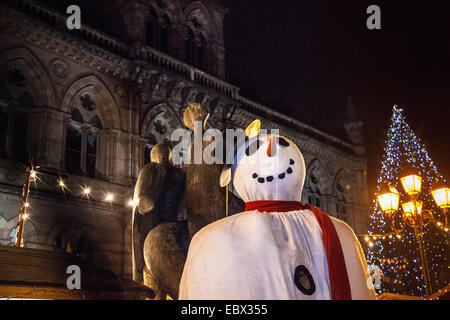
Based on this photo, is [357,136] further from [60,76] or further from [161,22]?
[60,76]

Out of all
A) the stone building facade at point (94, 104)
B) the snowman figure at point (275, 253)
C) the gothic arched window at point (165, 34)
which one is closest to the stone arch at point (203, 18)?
the stone building facade at point (94, 104)

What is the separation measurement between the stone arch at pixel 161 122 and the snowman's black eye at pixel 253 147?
12346mm

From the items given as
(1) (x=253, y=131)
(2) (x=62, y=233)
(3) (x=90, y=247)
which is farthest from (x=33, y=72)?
(1) (x=253, y=131)

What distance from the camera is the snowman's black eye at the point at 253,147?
9.32 ft

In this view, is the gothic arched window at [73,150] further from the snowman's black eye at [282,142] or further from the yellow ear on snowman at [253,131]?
the snowman's black eye at [282,142]

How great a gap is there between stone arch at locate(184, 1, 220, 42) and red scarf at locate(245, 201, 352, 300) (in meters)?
16.4

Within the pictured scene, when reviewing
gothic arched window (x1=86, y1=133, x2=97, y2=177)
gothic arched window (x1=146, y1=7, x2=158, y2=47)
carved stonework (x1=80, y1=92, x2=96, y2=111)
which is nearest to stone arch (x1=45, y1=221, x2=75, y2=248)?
gothic arched window (x1=86, y1=133, x2=97, y2=177)

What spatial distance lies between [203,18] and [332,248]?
685 inches

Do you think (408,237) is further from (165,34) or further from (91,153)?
(165,34)

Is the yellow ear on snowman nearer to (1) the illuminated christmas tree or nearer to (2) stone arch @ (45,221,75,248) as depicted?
(2) stone arch @ (45,221,75,248)

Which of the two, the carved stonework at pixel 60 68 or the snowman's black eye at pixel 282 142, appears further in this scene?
the carved stonework at pixel 60 68

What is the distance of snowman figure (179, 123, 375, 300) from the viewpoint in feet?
7.68

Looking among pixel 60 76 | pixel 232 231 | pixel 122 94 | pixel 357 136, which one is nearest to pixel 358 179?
pixel 357 136

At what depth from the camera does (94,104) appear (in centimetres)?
1415
